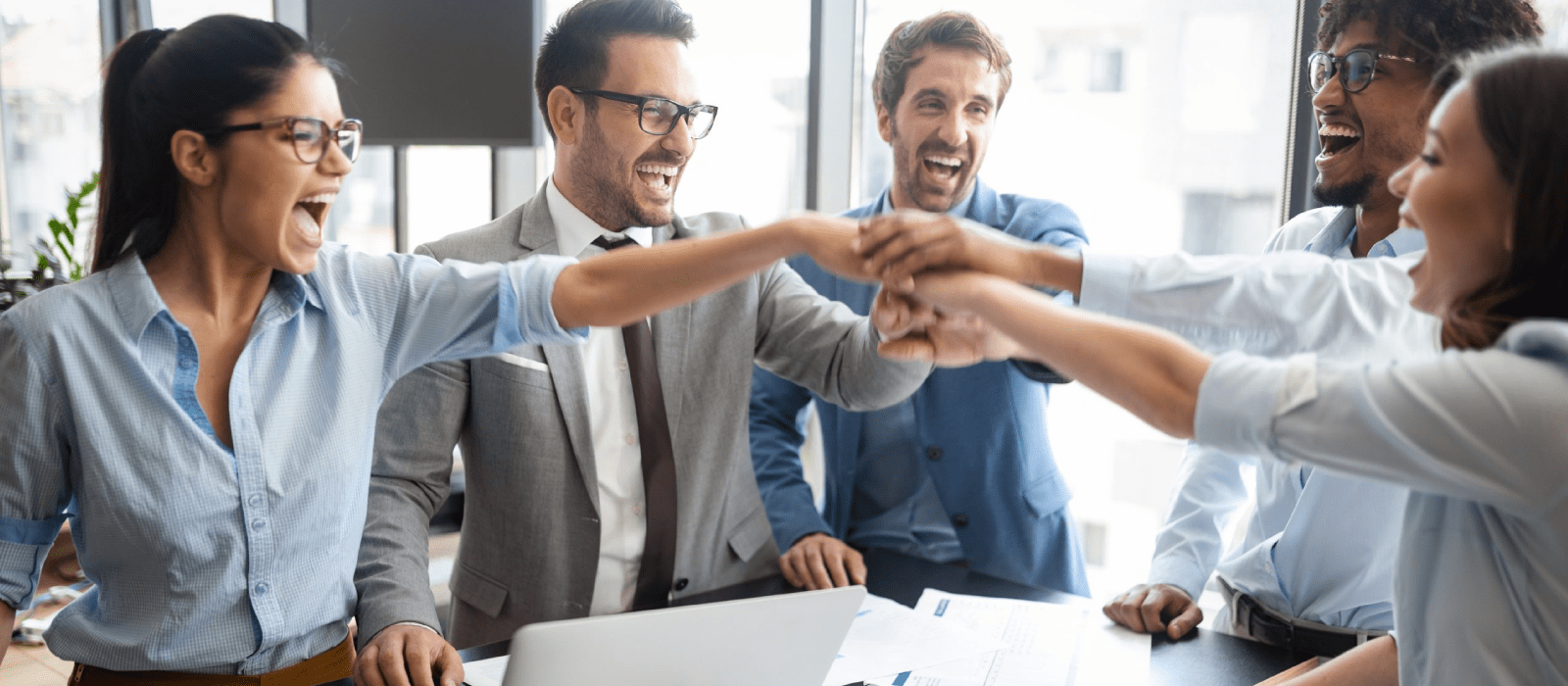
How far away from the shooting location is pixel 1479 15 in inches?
66.2

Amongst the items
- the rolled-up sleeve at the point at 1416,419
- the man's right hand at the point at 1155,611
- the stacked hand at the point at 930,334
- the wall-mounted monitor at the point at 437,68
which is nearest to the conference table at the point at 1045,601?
the man's right hand at the point at 1155,611

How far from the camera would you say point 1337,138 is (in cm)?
183

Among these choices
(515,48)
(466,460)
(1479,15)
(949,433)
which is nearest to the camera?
(1479,15)

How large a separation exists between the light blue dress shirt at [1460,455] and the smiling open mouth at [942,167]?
1367mm

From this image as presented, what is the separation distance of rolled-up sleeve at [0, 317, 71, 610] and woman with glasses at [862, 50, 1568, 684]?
47.3 inches

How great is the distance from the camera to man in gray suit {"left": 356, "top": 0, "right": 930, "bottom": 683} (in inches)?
70.5

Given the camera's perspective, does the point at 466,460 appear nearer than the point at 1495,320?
No

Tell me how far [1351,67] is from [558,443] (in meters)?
1.47

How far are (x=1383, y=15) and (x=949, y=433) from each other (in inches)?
41.8

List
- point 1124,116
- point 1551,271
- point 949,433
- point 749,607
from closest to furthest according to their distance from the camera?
point 1551,271 < point 749,607 < point 949,433 < point 1124,116

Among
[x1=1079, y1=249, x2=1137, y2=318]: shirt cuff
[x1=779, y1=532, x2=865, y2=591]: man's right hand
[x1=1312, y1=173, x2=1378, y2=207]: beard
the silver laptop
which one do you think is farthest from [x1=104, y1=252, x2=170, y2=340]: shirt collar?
[x1=1312, y1=173, x2=1378, y2=207]: beard

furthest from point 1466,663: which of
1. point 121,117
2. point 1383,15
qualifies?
point 121,117

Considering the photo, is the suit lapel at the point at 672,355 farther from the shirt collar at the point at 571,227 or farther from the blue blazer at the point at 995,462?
the blue blazer at the point at 995,462

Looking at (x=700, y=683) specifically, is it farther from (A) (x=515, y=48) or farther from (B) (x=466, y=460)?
(A) (x=515, y=48)
